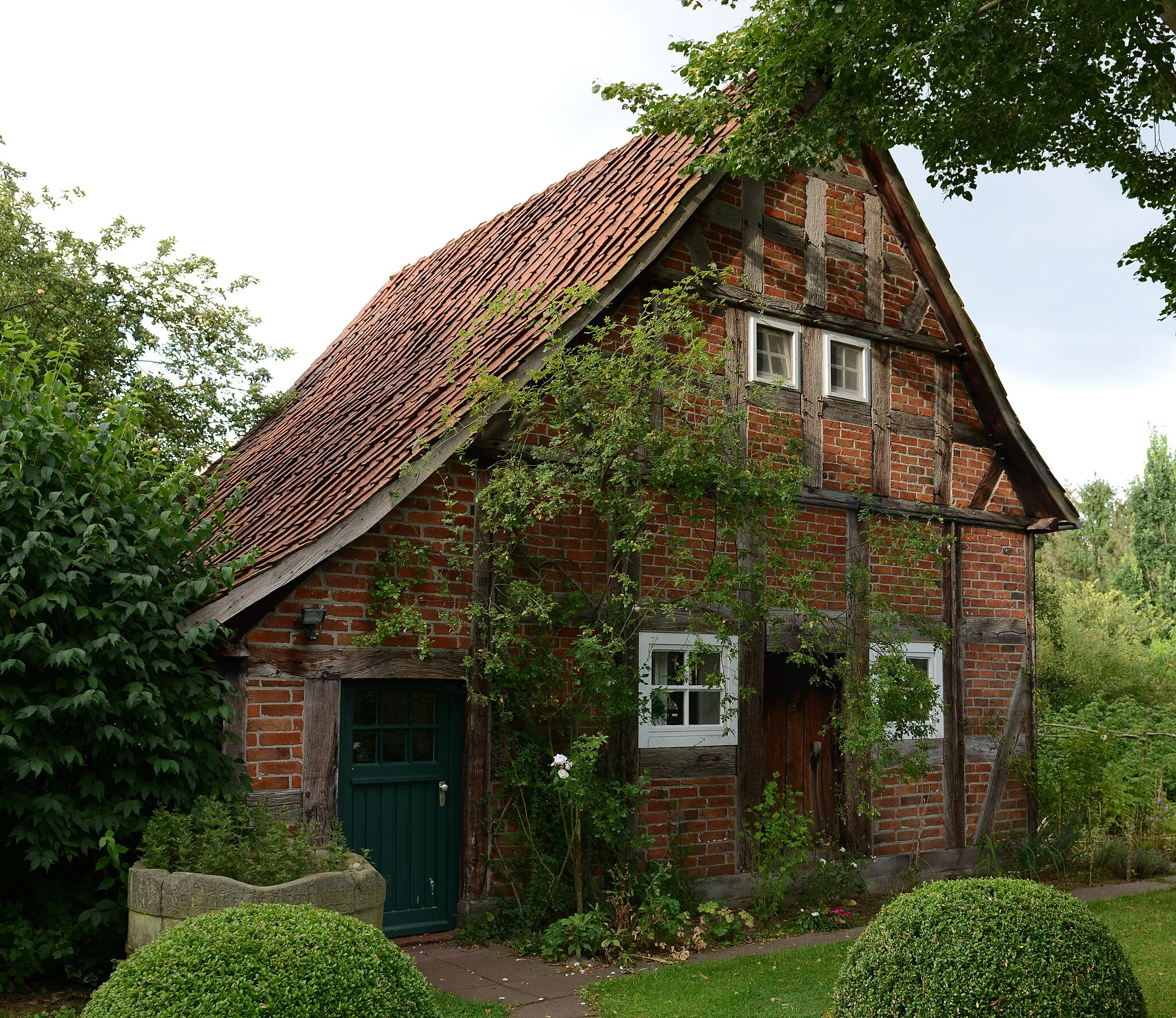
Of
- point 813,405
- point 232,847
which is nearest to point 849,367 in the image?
point 813,405

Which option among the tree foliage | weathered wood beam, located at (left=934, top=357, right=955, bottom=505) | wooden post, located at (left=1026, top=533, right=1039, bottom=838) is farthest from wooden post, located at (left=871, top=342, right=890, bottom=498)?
the tree foliage

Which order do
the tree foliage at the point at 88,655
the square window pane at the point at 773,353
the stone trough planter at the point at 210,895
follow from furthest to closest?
the square window pane at the point at 773,353
the tree foliage at the point at 88,655
the stone trough planter at the point at 210,895

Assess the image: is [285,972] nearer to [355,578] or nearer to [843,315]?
[355,578]

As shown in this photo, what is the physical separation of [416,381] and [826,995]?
5.93 metres

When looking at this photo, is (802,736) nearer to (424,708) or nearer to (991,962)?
(424,708)

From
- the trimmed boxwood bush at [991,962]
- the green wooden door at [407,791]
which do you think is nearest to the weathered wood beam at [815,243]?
the green wooden door at [407,791]

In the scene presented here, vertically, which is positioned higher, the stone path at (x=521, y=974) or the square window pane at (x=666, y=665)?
the square window pane at (x=666, y=665)

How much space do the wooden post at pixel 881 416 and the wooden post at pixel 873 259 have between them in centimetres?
37

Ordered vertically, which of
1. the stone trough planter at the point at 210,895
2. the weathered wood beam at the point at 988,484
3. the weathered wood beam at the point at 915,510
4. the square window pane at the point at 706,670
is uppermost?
the weathered wood beam at the point at 988,484

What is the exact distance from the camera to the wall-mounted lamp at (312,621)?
776 centimetres

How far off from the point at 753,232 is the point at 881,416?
242cm

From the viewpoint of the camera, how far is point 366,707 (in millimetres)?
8328

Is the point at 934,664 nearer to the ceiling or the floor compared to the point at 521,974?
nearer to the ceiling

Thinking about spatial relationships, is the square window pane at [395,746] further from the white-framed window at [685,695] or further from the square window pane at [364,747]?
the white-framed window at [685,695]
